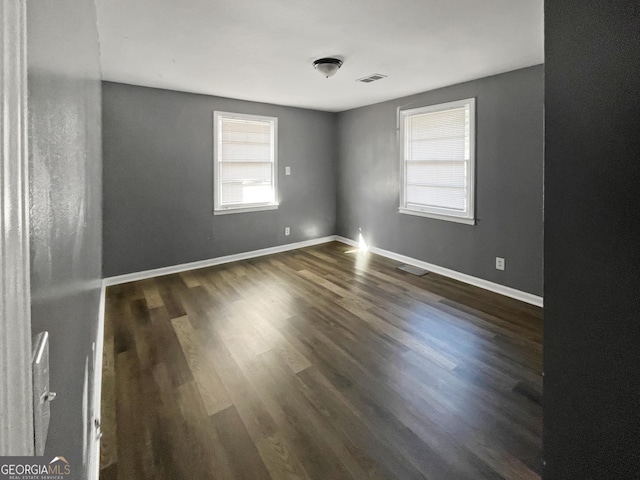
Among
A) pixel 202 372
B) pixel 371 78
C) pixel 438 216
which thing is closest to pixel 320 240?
pixel 438 216

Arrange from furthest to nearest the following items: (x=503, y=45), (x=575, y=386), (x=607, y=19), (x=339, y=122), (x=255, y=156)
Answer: (x=339, y=122) → (x=255, y=156) → (x=503, y=45) → (x=575, y=386) → (x=607, y=19)

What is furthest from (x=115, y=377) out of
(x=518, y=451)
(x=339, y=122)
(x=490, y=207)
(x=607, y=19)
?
(x=339, y=122)

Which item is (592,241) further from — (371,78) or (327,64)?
(371,78)

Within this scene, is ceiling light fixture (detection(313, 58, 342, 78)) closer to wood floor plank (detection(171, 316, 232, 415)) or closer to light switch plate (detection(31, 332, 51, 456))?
wood floor plank (detection(171, 316, 232, 415))

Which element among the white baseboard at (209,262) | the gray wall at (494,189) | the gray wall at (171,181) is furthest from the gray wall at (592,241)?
the white baseboard at (209,262)

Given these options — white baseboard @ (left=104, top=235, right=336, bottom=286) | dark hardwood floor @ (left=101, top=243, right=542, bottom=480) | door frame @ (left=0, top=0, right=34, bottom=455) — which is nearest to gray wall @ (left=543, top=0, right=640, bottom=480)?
dark hardwood floor @ (left=101, top=243, right=542, bottom=480)

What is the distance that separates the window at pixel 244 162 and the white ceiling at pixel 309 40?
0.88 m

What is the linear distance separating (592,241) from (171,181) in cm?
462

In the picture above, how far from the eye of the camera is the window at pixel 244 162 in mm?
4902

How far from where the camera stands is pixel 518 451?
169cm

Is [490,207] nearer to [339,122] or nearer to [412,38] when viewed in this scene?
[412,38]

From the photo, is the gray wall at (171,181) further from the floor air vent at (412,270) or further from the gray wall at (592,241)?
the gray wall at (592,241)

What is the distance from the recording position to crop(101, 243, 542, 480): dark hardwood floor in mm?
1652

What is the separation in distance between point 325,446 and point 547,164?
1.64 metres
